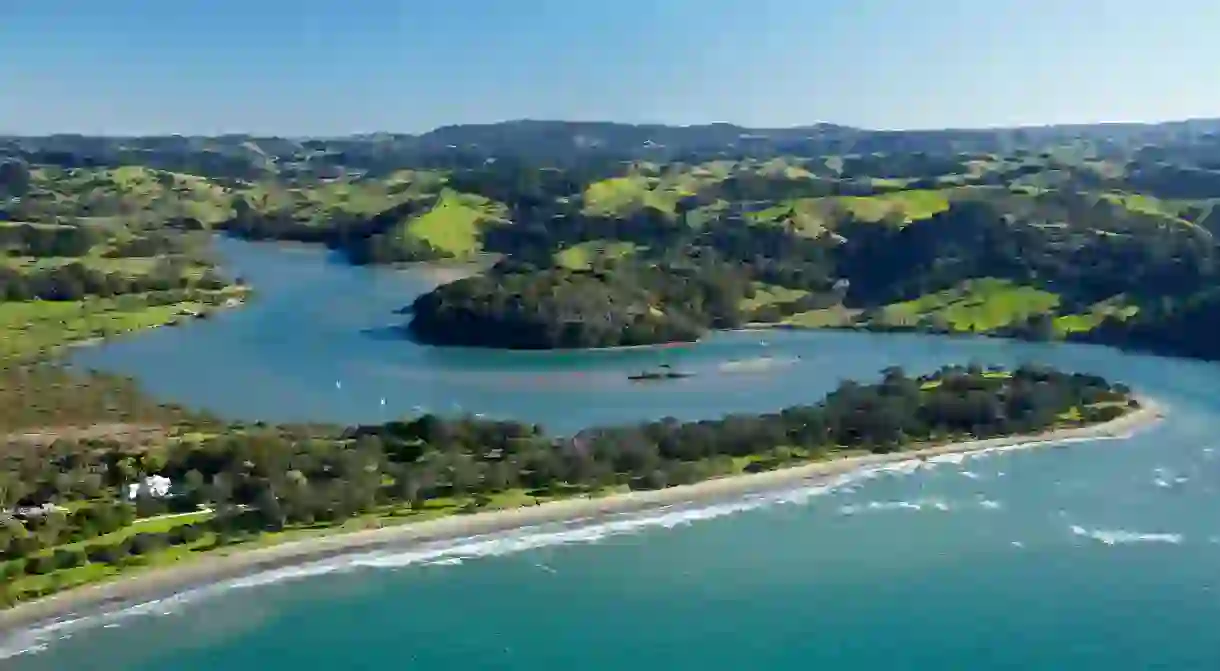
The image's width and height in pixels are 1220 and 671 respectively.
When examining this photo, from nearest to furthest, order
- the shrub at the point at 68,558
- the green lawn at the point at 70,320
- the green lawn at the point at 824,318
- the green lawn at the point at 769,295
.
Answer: the shrub at the point at 68,558 < the green lawn at the point at 70,320 < the green lawn at the point at 824,318 < the green lawn at the point at 769,295

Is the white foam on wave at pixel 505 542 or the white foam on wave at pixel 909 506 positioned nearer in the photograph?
the white foam on wave at pixel 505 542

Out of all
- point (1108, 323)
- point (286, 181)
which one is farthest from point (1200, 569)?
point (286, 181)

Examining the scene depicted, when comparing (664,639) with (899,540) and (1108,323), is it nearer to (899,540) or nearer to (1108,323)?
(899,540)

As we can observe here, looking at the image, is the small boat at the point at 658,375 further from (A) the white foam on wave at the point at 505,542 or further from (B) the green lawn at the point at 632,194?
(B) the green lawn at the point at 632,194

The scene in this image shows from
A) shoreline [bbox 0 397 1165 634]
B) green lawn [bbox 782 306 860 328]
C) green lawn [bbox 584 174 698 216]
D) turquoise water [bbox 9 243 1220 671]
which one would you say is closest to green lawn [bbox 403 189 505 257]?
green lawn [bbox 584 174 698 216]

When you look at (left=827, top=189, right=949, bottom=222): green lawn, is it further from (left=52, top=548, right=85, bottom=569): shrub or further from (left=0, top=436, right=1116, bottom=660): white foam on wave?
(left=52, top=548, right=85, bottom=569): shrub

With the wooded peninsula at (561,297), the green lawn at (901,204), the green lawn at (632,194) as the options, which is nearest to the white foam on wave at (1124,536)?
the wooded peninsula at (561,297)
